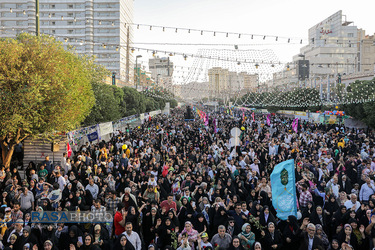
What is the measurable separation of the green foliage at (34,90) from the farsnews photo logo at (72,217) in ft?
21.3

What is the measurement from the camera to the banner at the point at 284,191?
23.5 feet

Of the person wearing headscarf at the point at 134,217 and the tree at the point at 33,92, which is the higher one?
the tree at the point at 33,92

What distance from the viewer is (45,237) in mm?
6812

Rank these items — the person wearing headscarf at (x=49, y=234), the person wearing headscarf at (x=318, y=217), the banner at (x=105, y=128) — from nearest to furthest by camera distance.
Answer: the person wearing headscarf at (x=49, y=234) → the person wearing headscarf at (x=318, y=217) → the banner at (x=105, y=128)

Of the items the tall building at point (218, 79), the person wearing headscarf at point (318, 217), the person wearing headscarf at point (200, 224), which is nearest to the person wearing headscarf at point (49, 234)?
the person wearing headscarf at point (200, 224)

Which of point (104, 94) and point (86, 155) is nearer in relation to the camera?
point (86, 155)

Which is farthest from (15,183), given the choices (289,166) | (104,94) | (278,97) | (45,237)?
(278,97)

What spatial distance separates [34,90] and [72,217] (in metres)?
6.92

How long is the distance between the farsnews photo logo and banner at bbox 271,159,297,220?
3.33m

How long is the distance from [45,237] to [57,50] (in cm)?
1083

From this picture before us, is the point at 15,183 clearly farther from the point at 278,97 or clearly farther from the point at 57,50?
the point at 278,97

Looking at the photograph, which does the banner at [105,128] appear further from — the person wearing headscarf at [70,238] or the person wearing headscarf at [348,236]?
the person wearing headscarf at [348,236]

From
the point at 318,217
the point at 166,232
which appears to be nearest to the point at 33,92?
the point at 166,232

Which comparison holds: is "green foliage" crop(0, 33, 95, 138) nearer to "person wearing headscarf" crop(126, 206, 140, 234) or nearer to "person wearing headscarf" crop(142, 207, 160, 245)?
"person wearing headscarf" crop(126, 206, 140, 234)
